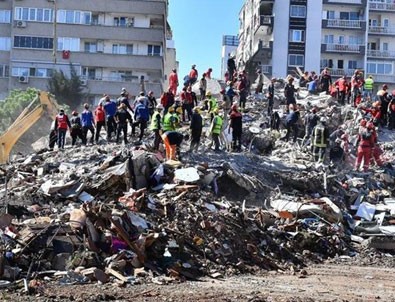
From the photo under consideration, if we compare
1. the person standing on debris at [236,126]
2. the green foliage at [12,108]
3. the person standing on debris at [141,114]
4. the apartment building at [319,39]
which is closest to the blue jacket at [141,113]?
the person standing on debris at [141,114]

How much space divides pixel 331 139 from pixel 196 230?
12825 millimetres

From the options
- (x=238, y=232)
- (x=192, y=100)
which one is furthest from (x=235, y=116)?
(x=238, y=232)

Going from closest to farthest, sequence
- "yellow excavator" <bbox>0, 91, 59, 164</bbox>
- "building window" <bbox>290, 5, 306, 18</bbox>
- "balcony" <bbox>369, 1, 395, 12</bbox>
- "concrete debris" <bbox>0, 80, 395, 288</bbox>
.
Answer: "concrete debris" <bbox>0, 80, 395, 288</bbox>, "yellow excavator" <bbox>0, 91, 59, 164</bbox>, "building window" <bbox>290, 5, 306, 18</bbox>, "balcony" <bbox>369, 1, 395, 12</bbox>

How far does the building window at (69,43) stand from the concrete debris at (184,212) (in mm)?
33950

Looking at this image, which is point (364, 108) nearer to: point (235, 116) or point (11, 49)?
→ point (235, 116)

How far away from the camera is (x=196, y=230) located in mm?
15625

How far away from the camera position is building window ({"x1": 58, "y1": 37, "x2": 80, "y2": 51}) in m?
58.8

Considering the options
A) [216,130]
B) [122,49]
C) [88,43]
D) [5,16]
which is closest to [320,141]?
[216,130]

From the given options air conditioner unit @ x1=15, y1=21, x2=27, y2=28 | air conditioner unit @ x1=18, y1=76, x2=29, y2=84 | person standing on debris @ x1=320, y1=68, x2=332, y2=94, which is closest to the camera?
person standing on debris @ x1=320, y1=68, x2=332, y2=94

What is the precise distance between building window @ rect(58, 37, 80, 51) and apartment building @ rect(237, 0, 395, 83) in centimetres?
1647

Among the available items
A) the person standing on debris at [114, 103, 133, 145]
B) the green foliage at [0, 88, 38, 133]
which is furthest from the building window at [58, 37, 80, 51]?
the person standing on debris at [114, 103, 133, 145]

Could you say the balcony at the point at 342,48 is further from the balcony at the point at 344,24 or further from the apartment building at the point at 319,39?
the balcony at the point at 344,24

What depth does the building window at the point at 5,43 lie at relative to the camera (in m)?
59.8

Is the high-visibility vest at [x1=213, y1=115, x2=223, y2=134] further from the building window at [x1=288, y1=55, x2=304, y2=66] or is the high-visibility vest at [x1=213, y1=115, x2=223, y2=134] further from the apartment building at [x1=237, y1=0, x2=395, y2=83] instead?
the building window at [x1=288, y1=55, x2=304, y2=66]
